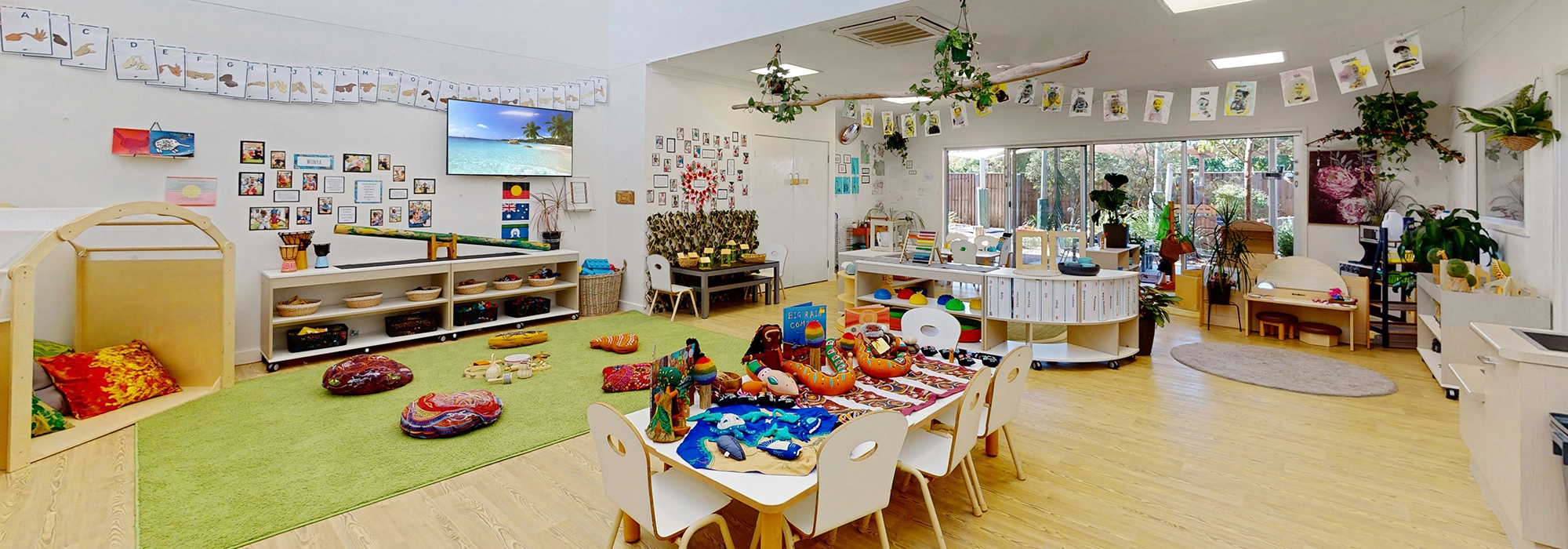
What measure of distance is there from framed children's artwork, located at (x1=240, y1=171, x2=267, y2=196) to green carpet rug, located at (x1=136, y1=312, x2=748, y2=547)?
4.73ft

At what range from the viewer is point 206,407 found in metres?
3.98

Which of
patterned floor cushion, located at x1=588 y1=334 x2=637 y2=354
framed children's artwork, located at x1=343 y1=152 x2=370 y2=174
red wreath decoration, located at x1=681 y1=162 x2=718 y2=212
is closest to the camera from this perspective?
patterned floor cushion, located at x1=588 y1=334 x2=637 y2=354

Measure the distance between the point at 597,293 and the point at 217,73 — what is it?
3457 mm

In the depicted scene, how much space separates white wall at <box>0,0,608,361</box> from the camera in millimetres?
4328

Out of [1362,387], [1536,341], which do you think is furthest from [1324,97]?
[1536,341]

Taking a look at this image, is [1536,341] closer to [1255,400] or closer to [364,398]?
[1255,400]

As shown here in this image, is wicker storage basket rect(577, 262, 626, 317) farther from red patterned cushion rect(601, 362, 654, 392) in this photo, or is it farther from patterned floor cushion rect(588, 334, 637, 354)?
red patterned cushion rect(601, 362, 654, 392)

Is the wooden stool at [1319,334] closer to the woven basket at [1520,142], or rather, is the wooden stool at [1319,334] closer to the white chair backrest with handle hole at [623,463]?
the woven basket at [1520,142]

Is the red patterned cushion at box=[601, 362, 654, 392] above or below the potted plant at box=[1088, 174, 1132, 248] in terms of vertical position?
below

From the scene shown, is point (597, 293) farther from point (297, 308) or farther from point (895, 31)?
point (895, 31)

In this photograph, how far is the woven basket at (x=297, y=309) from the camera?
5.03 m

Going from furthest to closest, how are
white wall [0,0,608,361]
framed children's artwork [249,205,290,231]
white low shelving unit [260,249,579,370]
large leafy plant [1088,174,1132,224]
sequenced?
large leafy plant [1088,174,1132,224] → framed children's artwork [249,205,290,231] → white low shelving unit [260,249,579,370] → white wall [0,0,608,361]

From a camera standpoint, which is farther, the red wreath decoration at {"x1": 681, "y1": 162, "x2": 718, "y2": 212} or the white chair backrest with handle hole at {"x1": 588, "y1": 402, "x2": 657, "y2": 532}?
the red wreath decoration at {"x1": 681, "y1": 162, "x2": 718, "y2": 212}

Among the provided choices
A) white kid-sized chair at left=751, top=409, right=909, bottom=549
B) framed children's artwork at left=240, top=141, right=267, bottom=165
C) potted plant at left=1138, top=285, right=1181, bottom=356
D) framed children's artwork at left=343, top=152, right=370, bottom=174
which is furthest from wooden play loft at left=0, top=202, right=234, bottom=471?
potted plant at left=1138, top=285, right=1181, bottom=356
